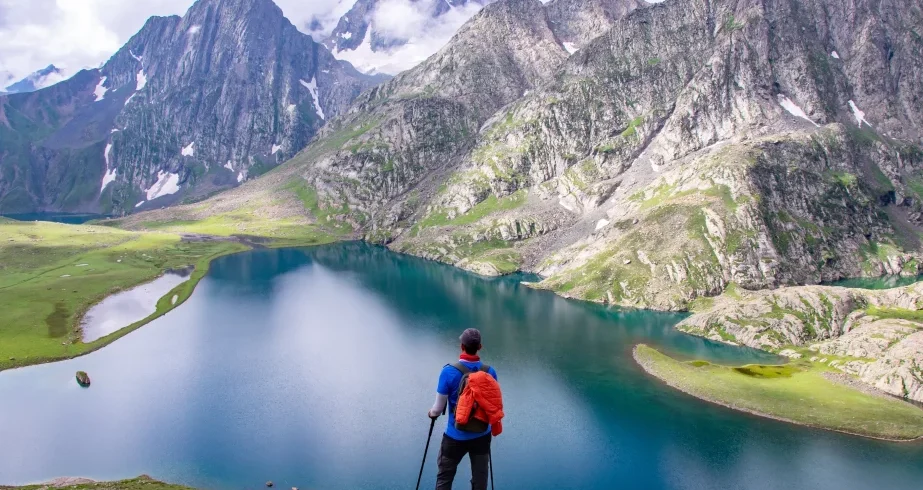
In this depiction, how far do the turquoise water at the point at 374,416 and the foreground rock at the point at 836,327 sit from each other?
6400mm

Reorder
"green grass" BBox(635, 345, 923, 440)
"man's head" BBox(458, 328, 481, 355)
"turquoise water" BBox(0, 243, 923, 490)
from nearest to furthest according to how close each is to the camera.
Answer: "man's head" BBox(458, 328, 481, 355) → "turquoise water" BBox(0, 243, 923, 490) → "green grass" BBox(635, 345, 923, 440)

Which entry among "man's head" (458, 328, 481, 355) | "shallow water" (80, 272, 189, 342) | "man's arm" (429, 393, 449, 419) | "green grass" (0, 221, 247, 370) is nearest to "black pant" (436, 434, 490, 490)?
"man's arm" (429, 393, 449, 419)

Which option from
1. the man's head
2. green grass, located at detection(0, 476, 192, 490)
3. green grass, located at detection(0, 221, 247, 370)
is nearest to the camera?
the man's head

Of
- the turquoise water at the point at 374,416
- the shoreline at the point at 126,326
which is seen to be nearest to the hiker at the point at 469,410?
the turquoise water at the point at 374,416

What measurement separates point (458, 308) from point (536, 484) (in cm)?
8072

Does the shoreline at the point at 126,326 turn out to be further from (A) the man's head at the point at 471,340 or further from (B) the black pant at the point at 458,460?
(A) the man's head at the point at 471,340

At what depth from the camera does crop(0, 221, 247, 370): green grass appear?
10275 centimetres

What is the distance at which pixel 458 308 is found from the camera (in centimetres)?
13888

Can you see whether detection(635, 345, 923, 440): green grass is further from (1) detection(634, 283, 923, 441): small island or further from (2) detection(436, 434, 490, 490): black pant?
(2) detection(436, 434, 490, 490): black pant

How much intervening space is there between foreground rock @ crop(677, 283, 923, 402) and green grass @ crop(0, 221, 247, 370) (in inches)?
4686

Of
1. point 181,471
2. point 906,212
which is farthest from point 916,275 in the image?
point 181,471

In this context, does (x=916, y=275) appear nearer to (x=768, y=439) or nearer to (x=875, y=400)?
(x=875, y=400)

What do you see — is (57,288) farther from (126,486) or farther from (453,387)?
(453,387)

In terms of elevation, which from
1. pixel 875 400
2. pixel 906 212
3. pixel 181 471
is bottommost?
pixel 181 471
